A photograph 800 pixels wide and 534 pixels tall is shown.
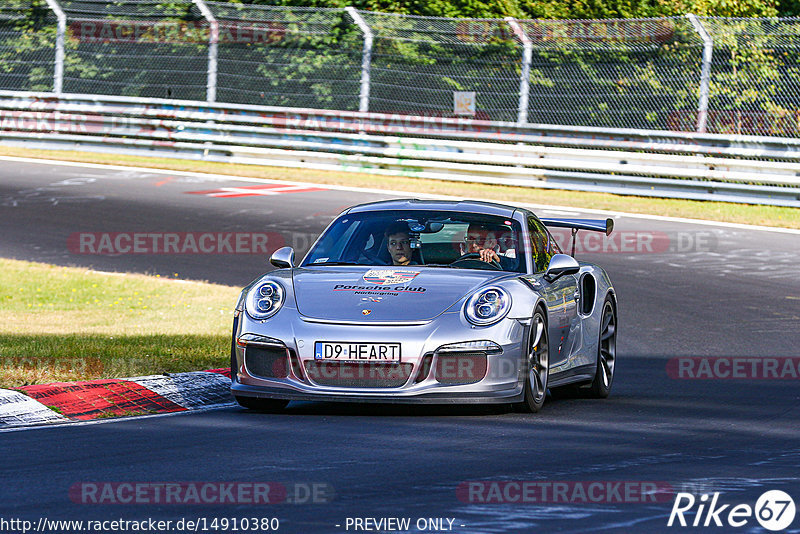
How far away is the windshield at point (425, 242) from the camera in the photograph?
8984 millimetres

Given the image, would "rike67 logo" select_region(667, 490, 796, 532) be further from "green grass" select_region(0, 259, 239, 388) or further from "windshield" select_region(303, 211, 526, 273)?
"green grass" select_region(0, 259, 239, 388)

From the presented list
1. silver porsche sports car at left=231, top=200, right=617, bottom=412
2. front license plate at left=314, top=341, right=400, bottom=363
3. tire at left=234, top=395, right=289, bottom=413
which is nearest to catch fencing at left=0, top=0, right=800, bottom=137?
silver porsche sports car at left=231, top=200, right=617, bottom=412

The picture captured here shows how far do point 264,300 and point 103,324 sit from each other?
197 inches

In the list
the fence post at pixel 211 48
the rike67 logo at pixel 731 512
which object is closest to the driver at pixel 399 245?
the rike67 logo at pixel 731 512

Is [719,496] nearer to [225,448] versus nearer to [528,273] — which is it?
[225,448]

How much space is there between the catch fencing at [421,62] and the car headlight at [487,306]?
14.7 metres

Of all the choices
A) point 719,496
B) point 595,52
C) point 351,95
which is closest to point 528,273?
point 719,496

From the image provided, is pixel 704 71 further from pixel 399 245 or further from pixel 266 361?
pixel 266 361

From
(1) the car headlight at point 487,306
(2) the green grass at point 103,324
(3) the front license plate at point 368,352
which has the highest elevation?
(1) the car headlight at point 487,306

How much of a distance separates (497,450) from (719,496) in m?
1.41

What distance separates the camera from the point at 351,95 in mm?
25812

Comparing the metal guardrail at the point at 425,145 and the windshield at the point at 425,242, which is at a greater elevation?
the windshield at the point at 425,242

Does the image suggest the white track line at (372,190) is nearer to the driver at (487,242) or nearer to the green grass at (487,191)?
the green grass at (487,191)

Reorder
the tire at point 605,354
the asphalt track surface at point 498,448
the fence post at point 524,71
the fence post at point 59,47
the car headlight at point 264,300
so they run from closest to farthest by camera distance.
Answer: the asphalt track surface at point 498,448, the car headlight at point 264,300, the tire at point 605,354, the fence post at point 524,71, the fence post at point 59,47
